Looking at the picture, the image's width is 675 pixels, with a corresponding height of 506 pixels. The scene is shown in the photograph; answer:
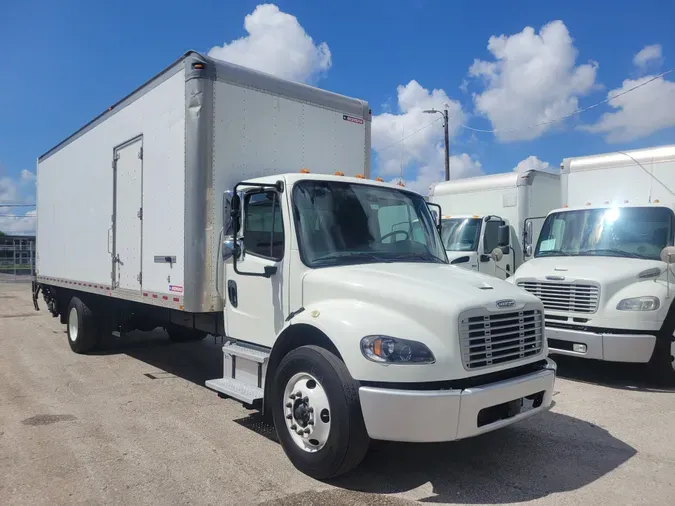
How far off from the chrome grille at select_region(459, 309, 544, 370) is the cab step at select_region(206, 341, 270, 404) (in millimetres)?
1915

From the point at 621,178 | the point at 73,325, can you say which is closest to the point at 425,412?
the point at 621,178

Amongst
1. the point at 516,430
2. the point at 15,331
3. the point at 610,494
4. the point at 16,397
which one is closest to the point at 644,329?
the point at 516,430

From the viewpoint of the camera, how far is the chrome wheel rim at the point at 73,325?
948 cm

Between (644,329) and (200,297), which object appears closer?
(200,297)

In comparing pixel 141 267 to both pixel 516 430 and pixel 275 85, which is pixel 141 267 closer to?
pixel 275 85

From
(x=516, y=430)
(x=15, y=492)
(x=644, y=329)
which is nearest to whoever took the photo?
(x=15, y=492)

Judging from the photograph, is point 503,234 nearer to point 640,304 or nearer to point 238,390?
point 640,304

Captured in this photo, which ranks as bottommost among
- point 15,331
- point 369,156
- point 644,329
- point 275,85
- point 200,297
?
point 15,331

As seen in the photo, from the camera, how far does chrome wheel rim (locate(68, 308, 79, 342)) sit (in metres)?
9.48

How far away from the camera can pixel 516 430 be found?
5.45m

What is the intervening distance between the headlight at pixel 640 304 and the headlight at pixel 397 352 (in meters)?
4.48

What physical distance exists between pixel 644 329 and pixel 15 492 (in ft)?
22.8

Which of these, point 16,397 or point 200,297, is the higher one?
point 200,297

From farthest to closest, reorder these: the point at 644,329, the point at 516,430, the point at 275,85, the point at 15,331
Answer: the point at 15,331 < the point at 644,329 < the point at 275,85 < the point at 516,430
